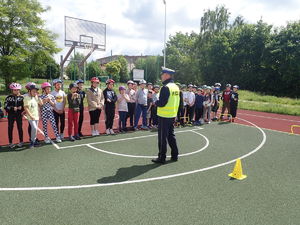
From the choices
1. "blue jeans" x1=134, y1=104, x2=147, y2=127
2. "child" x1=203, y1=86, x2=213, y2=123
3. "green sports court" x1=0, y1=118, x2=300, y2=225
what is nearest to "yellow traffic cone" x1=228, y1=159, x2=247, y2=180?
"green sports court" x1=0, y1=118, x2=300, y2=225

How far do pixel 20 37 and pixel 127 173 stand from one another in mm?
22756

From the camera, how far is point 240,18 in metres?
47.4

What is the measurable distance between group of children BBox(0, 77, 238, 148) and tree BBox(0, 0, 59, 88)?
16.1 m

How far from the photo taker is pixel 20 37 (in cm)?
2191

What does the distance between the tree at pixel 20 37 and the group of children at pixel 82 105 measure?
1611 centimetres

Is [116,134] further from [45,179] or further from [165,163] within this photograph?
[45,179]

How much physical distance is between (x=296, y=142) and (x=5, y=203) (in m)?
9.01

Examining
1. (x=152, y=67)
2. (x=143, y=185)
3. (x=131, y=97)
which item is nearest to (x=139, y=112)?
(x=131, y=97)

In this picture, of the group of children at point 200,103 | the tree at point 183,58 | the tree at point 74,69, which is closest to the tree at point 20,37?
the tree at point 74,69

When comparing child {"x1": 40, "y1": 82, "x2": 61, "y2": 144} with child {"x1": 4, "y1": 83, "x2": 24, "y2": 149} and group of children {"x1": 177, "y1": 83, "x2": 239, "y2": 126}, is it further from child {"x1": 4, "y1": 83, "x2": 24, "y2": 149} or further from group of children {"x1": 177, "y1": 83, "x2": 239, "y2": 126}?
group of children {"x1": 177, "y1": 83, "x2": 239, "y2": 126}

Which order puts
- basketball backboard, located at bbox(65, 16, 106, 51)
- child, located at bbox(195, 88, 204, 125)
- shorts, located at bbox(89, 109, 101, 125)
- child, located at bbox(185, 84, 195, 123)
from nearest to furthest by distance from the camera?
shorts, located at bbox(89, 109, 101, 125) → child, located at bbox(185, 84, 195, 123) → child, located at bbox(195, 88, 204, 125) → basketball backboard, located at bbox(65, 16, 106, 51)

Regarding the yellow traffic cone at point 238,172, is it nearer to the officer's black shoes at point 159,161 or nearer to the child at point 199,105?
the officer's black shoes at point 159,161

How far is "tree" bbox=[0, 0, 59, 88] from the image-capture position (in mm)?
20969

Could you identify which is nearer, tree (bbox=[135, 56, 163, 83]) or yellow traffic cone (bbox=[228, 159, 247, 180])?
yellow traffic cone (bbox=[228, 159, 247, 180])
